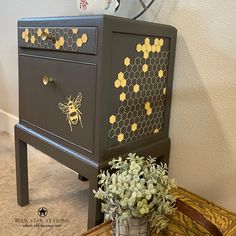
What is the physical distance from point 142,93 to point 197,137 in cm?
26

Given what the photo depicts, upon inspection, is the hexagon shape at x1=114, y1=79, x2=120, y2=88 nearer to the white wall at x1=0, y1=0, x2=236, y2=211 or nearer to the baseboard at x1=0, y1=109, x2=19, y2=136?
the white wall at x1=0, y1=0, x2=236, y2=211

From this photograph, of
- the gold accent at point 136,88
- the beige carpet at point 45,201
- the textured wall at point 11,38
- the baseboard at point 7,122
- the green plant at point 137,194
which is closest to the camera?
the green plant at point 137,194

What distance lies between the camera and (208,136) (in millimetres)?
997

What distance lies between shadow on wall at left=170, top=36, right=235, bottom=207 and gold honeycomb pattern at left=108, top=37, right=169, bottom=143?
6cm

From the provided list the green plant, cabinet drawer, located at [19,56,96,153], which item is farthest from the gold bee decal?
the green plant

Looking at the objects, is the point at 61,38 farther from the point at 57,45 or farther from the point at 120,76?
the point at 120,76

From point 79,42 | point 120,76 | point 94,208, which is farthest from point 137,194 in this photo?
point 79,42

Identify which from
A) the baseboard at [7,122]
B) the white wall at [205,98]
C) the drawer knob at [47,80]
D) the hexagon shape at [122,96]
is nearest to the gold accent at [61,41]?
the drawer knob at [47,80]

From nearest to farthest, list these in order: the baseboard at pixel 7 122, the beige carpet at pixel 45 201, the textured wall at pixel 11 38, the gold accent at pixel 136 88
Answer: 1. the gold accent at pixel 136 88
2. the beige carpet at pixel 45 201
3. the textured wall at pixel 11 38
4. the baseboard at pixel 7 122

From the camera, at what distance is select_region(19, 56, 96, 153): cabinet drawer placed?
2.76 ft

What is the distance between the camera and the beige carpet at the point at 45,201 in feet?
3.72

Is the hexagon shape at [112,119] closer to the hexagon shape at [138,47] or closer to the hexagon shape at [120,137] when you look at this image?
the hexagon shape at [120,137]

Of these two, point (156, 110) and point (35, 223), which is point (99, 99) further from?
point (35, 223)

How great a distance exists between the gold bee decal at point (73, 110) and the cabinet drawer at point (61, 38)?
0.46 feet
